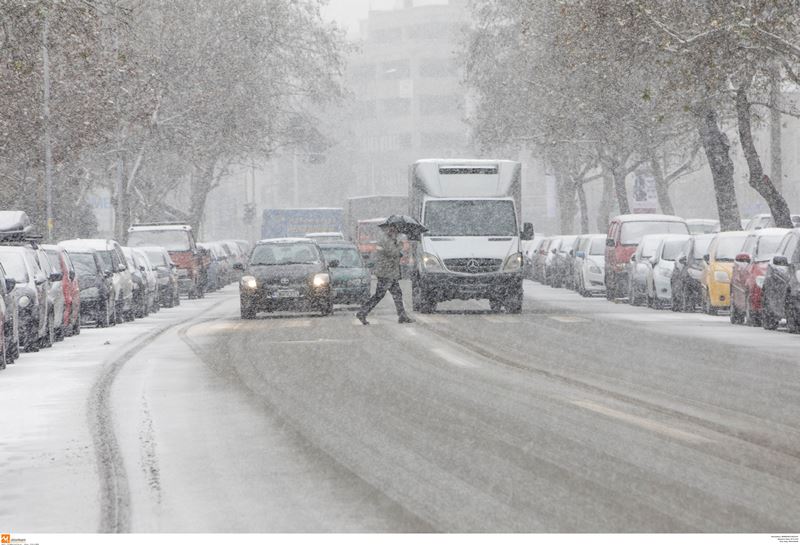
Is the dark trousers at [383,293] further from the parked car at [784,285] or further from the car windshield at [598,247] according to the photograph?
the car windshield at [598,247]

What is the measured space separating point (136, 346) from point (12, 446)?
45.0 feet

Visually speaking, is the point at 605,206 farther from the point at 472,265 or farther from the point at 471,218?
the point at 472,265

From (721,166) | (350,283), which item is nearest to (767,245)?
(350,283)

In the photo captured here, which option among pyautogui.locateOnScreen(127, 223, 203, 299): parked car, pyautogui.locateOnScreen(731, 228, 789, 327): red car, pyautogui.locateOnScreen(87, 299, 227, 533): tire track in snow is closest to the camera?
pyautogui.locateOnScreen(87, 299, 227, 533): tire track in snow

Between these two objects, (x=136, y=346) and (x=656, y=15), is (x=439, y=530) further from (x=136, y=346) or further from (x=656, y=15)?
(x=656, y=15)

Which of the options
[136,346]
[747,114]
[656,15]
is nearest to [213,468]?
[136,346]

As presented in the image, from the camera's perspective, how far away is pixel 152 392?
17.5m

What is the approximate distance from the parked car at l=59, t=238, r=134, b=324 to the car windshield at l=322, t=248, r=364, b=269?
5510 millimetres

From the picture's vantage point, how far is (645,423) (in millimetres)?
13609

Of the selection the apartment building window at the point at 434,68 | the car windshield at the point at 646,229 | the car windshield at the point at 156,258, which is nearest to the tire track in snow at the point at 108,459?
the car windshield at the point at 156,258

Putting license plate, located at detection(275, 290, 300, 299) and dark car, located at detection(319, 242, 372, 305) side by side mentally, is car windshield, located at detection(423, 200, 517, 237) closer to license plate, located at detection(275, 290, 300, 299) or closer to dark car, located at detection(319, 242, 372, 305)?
license plate, located at detection(275, 290, 300, 299)

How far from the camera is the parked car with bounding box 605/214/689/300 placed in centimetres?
4434

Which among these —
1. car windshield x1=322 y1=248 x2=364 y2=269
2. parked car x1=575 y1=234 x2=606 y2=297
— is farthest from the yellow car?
parked car x1=575 y1=234 x2=606 y2=297

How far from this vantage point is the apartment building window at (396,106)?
18312 cm
